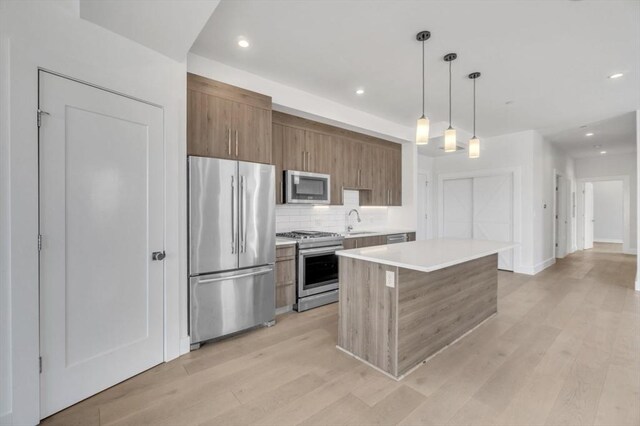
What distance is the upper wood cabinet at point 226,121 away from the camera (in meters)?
2.79

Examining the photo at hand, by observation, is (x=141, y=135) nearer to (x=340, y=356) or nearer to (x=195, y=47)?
(x=195, y=47)

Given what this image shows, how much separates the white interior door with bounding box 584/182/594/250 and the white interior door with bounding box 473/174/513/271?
573 centimetres

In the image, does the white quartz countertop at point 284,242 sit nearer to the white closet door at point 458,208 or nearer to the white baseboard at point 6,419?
the white baseboard at point 6,419

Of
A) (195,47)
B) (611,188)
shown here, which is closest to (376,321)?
(195,47)

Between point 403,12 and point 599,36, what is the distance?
1845mm

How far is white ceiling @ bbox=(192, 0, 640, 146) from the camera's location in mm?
2254

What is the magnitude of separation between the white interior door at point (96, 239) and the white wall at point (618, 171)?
10.5 meters

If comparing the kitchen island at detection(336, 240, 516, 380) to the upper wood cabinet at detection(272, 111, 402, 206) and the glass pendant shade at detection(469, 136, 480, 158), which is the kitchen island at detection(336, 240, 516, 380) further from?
the upper wood cabinet at detection(272, 111, 402, 206)

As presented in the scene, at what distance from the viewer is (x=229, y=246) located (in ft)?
9.37

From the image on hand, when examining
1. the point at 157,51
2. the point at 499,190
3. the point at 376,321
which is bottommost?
the point at 376,321

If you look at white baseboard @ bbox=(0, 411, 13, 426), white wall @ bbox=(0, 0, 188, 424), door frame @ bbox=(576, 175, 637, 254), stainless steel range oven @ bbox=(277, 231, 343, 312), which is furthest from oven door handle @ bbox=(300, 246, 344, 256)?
door frame @ bbox=(576, 175, 637, 254)

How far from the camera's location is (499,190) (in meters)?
5.99

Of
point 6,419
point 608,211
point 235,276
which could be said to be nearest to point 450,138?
point 235,276

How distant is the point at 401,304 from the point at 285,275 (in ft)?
5.46
